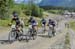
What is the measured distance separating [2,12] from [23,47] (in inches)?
1130

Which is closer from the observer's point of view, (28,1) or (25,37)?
(25,37)

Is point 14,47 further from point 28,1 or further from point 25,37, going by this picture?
point 28,1

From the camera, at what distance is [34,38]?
25969mm

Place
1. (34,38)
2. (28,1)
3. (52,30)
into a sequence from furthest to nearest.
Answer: (28,1)
(52,30)
(34,38)

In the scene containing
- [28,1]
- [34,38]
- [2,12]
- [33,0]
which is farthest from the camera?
[28,1]

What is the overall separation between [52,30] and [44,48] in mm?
8865

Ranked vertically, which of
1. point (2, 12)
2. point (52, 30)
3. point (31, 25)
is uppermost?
point (31, 25)

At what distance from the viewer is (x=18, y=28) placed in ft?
79.5

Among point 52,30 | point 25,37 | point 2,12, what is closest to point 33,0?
point 2,12

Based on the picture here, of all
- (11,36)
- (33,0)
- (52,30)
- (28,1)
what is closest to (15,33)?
(11,36)

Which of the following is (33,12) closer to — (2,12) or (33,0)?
(33,0)

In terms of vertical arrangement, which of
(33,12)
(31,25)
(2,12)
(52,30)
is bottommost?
(33,12)

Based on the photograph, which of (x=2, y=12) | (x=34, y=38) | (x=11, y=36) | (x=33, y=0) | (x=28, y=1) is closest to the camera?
(x=11, y=36)

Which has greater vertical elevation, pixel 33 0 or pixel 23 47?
pixel 23 47
